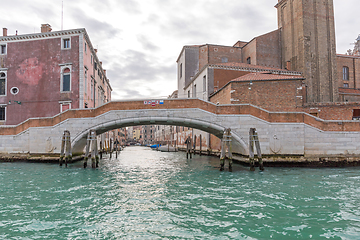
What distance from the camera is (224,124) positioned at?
47.3 feet

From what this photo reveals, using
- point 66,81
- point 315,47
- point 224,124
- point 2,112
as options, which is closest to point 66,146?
point 66,81

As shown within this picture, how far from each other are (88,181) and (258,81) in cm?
1259

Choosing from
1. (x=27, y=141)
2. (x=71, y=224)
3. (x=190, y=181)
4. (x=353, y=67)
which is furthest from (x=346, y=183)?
(x=353, y=67)

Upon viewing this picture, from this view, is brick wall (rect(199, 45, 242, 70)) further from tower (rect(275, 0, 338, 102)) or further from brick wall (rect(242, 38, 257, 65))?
tower (rect(275, 0, 338, 102))

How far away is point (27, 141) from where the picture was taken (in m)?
16.2

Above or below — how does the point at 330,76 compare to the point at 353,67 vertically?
below

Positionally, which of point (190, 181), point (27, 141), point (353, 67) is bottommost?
point (190, 181)

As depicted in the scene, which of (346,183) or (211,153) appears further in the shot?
(211,153)

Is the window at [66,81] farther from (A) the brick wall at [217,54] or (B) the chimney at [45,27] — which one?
(A) the brick wall at [217,54]

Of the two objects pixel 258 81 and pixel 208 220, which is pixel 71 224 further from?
pixel 258 81

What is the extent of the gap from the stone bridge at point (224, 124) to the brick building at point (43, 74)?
3923mm

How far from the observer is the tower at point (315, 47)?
24844mm

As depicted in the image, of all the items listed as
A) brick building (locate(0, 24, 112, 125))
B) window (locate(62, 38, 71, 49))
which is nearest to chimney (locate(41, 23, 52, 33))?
brick building (locate(0, 24, 112, 125))

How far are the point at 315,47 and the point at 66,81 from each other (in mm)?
22389
